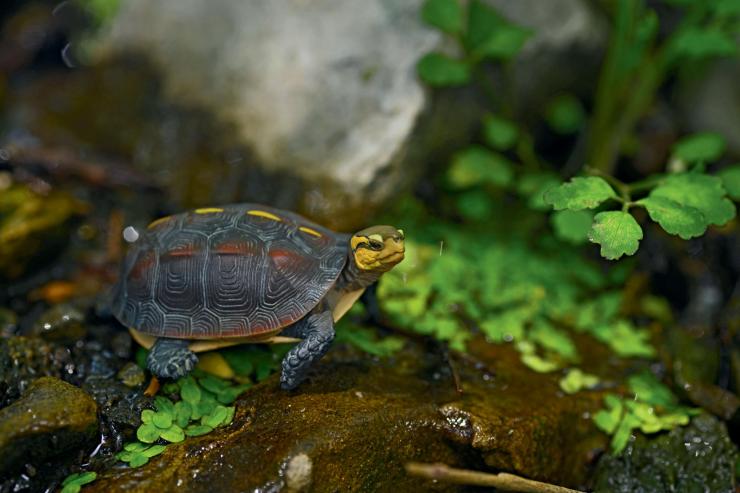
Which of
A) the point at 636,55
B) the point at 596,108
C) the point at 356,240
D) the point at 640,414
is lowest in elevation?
the point at 640,414

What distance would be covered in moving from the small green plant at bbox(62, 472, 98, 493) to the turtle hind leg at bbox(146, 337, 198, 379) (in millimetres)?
504

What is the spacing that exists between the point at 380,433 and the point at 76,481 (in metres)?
1.21

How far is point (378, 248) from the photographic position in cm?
276

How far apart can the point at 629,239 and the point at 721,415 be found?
1.21 m

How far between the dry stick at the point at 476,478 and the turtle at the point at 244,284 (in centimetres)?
75

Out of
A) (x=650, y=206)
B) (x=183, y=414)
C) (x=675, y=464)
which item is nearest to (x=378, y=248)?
(x=183, y=414)

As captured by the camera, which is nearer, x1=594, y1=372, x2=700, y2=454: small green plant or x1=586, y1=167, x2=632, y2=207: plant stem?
x1=586, y1=167, x2=632, y2=207: plant stem

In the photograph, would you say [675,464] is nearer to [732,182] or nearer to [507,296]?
[507,296]

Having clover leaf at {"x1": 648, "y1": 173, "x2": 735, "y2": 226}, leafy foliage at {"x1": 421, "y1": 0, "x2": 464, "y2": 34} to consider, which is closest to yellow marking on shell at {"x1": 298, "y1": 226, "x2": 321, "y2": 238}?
clover leaf at {"x1": 648, "y1": 173, "x2": 735, "y2": 226}

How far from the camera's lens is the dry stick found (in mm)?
2236

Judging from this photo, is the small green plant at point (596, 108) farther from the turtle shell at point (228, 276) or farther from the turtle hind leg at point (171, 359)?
the turtle hind leg at point (171, 359)

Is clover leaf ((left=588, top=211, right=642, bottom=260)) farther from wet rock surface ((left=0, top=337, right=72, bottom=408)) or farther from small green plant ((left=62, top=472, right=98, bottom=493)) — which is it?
wet rock surface ((left=0, top=337, right=72, bottom=408))

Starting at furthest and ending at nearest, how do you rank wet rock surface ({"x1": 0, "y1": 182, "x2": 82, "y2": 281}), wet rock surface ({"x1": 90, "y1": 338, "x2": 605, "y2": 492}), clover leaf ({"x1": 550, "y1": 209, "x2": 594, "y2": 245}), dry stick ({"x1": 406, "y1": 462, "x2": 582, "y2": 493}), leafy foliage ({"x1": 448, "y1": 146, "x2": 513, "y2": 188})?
leafy foliage ({"x1": 448, "y1": 146, "x2": 513, "y2": 188}) < clover leaf ({"x1": 550, "y1": 209, "x2": 594, "y2": 245}) < wet rock surface ({"x1": 0, "y1": 182, "x2": 82, "y2": 281}) < wet rock surface ({"x1": 90, "y1": 338, "x2": 605, "y2": 492}) < dry stick ({"x1": 406, "y1": 462, "x2": 582, "y2": 493})

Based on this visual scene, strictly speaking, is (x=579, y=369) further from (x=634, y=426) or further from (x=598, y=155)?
(x=598, y=155)
